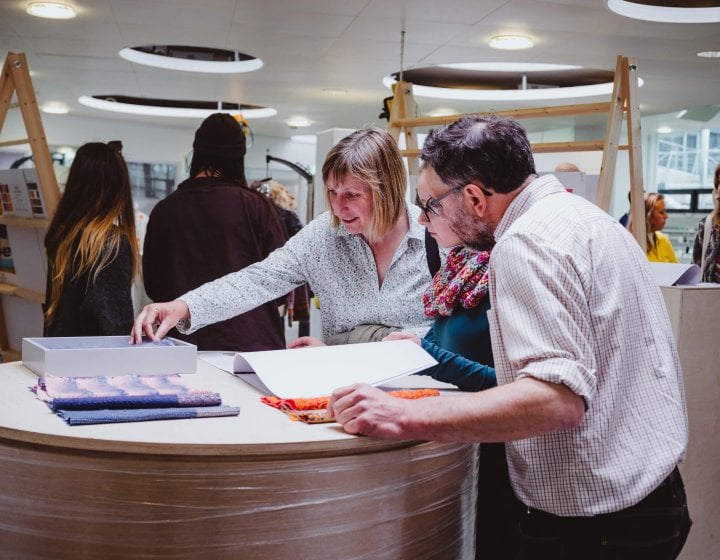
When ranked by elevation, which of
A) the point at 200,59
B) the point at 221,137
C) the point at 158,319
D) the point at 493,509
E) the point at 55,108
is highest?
the point at 200,59

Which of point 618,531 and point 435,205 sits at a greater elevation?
point 435,205

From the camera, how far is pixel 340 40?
6766 millimetres

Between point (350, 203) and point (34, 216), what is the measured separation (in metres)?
2.46

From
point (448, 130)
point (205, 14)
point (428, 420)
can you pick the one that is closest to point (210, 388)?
point (428, 420)

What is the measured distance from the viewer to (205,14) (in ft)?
19.8

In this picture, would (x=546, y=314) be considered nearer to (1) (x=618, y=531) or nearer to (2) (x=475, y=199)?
(2) (x=475, y=199)

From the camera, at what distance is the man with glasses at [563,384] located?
50.1 inches

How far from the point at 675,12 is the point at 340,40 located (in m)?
2.57

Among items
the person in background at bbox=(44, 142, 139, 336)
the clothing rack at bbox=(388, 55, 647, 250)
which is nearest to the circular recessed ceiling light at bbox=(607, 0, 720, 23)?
the clothing rack at bbox=(388, 55, 647, 250)

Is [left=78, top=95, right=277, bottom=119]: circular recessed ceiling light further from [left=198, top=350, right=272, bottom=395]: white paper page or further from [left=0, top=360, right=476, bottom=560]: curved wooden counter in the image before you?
[left=0, top=360, right=476, bottom=560]: curved wooden counter

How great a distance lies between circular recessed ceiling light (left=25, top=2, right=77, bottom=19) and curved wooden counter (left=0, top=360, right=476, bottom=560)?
5211 millimetres

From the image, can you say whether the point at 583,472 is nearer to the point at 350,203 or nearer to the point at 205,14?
the point at 350,203

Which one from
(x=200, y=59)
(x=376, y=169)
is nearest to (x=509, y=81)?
(x=200, y=59)

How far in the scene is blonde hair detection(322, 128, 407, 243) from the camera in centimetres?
228
